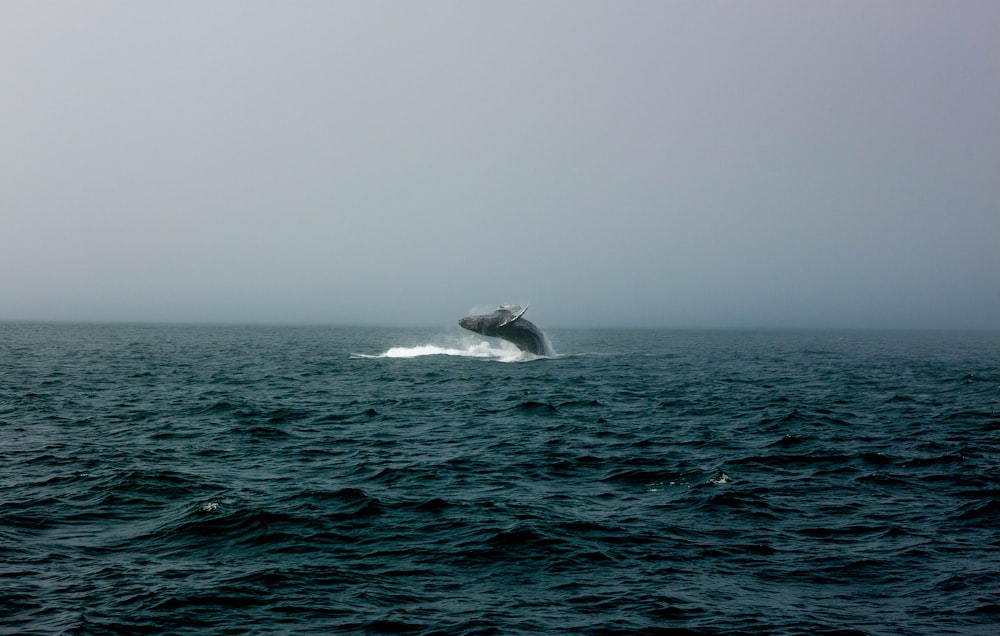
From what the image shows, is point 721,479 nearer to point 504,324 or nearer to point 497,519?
point 497,519

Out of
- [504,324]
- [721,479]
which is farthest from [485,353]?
[721,479]

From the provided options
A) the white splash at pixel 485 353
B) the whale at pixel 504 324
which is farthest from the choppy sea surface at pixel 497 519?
the white splash at pixel 485 353

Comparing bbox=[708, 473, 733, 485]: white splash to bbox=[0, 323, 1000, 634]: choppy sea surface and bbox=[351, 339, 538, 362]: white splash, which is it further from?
bbox=[351, 339, 538, 362]: white splash

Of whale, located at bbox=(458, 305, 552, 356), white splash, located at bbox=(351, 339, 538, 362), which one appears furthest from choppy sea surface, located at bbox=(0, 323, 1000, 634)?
white splash, located at bbox=(351, 339, 538, 362)

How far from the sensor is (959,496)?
51.4ft

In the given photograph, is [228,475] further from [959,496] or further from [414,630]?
[959,496]

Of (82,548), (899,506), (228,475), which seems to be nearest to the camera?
(82,548)

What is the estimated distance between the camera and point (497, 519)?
13.9 metres

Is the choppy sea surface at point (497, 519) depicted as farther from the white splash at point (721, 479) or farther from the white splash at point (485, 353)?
the white splash at point (485, 353)

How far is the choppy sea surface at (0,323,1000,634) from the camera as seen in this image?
389 inches

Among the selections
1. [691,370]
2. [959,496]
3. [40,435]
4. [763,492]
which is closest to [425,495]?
[763,492]

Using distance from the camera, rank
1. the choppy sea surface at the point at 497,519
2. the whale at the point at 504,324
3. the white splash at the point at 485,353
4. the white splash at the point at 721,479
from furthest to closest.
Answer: the white splash at the point at 485,353 < the whale at the point at 504,324 < the white splash at the point at 721,479 < the choppy sea surface at the point at 497,519

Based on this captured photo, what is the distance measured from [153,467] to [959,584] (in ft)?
55.0

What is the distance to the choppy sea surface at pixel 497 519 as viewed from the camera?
32.4 ft
